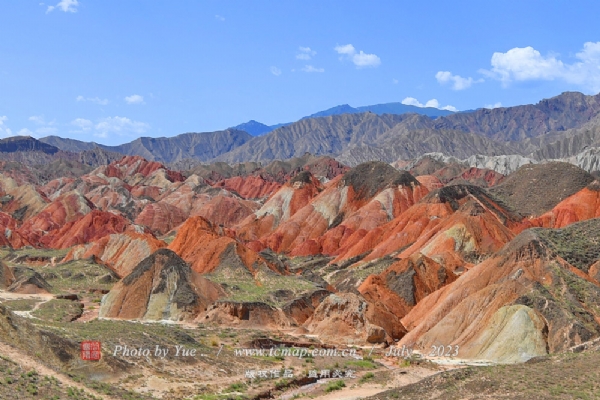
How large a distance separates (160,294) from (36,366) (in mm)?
36419

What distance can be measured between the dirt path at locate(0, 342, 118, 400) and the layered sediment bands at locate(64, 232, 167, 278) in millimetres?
73921

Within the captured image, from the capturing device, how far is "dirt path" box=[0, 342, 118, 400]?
1479 inches

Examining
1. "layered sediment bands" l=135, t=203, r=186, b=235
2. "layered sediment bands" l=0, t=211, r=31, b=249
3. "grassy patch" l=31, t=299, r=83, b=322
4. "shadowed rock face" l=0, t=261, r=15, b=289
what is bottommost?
"grassy patch" l=31, t=299, r=83, b=322

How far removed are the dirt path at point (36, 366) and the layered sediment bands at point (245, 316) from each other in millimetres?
30968

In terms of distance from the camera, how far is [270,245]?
144 metres

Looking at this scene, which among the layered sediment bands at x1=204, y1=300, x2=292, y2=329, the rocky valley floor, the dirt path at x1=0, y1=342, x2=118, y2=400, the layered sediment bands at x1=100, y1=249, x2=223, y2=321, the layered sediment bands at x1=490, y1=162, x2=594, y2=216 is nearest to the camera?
the dirt path at x1=0, y1=342, x2=118, y2=400

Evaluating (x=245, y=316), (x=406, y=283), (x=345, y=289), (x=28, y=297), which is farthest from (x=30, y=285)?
(x=406, y=283)

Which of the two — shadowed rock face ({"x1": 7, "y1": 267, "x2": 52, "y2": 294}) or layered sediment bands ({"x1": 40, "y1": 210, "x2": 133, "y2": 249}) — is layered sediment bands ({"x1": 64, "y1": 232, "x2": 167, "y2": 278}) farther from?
layered sediment bands ({"x1": 40, "y1": 210, "x2": 133, "y2": 249})

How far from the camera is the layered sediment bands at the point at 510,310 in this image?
5566cm

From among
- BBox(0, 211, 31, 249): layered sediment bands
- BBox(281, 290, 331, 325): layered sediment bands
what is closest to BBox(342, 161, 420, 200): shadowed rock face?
BBox(0, 211, 31, 249): layered sediment bands

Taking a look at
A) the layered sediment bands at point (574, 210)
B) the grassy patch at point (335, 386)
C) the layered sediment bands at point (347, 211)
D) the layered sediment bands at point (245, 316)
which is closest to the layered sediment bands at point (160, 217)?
the layered sediment bands at point (347, 211)

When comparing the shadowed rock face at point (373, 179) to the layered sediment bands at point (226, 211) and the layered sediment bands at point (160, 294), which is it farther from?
the layered sediment bands at point (160, 294)

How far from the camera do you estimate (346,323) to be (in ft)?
212

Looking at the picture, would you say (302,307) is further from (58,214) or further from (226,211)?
(58,214)
